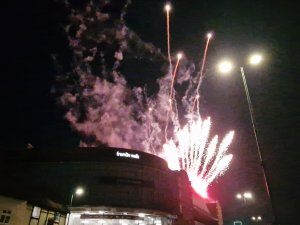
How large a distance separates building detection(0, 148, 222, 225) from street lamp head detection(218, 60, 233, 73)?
113 ft

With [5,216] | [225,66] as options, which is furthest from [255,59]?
[5,216]

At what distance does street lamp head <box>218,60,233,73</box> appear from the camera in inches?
593

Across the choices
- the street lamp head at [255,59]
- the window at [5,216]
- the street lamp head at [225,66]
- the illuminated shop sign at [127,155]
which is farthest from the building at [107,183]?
the street lamp head at [255,59]

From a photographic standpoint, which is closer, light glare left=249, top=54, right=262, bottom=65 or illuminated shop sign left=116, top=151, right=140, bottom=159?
light glare left=249, top=54, right=262, bottom=65

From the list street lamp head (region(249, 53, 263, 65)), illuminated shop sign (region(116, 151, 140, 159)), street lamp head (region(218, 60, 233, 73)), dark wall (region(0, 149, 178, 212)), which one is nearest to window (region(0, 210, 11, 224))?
dark wall (region(0, 149, 178, 212))

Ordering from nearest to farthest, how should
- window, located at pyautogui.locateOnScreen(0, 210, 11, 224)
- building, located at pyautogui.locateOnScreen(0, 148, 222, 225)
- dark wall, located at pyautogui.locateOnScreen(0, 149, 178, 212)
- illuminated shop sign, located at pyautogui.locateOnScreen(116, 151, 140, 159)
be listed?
window, located at pyautogui.locateOnScreen(0, 210, 11, 224), building, located at pyautogui.locateOnScreen(0, 148, 222, 225), dark wall, located at pyautogui.locateOnScreen(0, 149, 178, 212), illuminated shop sign, located at pyautogui.locateOnScreen(116, 151, 140, 159)

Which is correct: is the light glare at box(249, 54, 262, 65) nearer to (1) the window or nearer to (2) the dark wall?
(1) the window

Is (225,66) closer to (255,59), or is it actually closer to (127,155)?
(255,59)

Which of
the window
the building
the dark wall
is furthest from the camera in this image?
the dark wall

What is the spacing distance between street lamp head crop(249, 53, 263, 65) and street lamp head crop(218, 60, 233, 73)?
1117mm

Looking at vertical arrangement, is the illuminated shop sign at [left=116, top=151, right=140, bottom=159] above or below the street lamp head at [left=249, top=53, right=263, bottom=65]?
above

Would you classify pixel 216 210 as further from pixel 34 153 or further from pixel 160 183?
pixel 34 153

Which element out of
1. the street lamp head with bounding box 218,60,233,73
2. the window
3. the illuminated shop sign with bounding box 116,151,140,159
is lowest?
the window

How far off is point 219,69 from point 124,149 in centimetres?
3724
